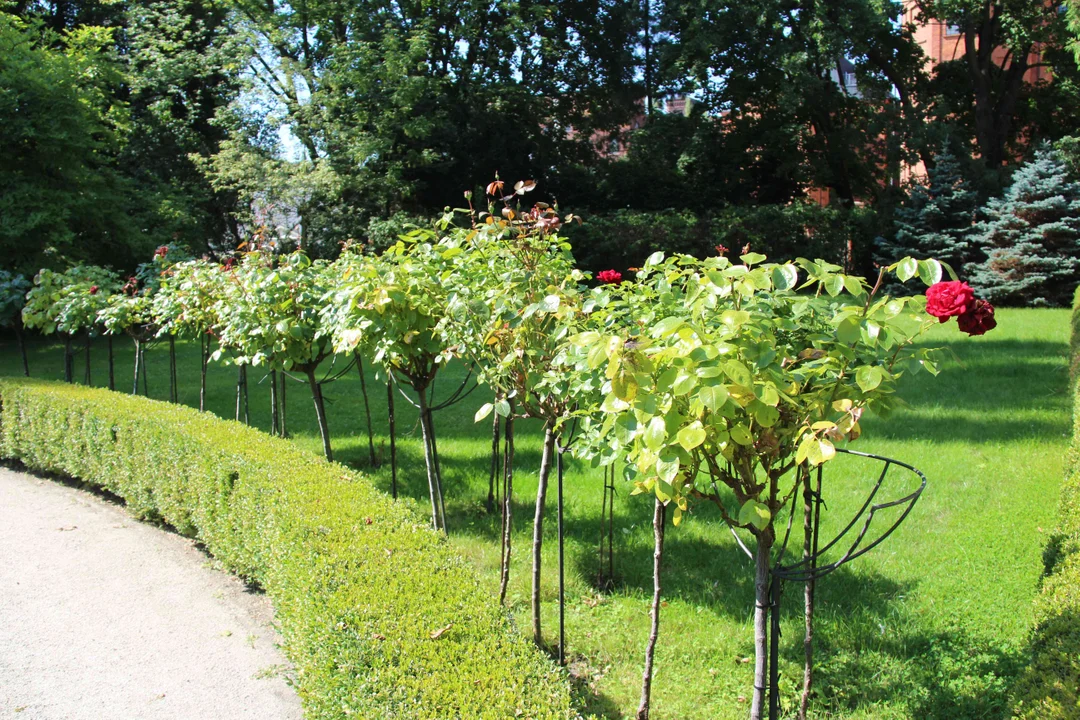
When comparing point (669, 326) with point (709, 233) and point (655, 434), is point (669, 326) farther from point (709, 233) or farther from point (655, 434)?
point (709, 233)

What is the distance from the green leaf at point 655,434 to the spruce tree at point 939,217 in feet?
55.8

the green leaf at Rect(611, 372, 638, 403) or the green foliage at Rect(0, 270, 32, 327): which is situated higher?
the green foliage at Rect(0, 270, 32, 327)

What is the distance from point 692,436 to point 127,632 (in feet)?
12.1

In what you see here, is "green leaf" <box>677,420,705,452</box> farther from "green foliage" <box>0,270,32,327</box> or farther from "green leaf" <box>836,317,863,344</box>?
"green foliage" <box>0,270,32,327</box>

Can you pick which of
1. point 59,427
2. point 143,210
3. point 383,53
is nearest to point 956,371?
point 59,427

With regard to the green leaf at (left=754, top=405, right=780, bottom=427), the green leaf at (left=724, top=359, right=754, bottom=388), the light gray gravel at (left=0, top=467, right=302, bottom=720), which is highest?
the green leaf at (left=724, top=359, right=754, bottom=388)

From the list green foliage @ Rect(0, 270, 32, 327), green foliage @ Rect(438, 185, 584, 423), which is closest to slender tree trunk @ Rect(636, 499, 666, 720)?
green foliage @ Rect(438, 185, 584, 423)

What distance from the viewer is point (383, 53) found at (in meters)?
15.8

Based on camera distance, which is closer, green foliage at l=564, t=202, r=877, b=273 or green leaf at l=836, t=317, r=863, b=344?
green leaf at l=836, t=317, r=863, b=344

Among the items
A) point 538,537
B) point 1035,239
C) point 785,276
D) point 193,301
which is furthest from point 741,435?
point 1035,239

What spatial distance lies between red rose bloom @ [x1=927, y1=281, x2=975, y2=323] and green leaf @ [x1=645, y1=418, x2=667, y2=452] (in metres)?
0.73

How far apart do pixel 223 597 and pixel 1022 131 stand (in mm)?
22394

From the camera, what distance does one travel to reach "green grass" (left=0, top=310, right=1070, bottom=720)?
3236mm

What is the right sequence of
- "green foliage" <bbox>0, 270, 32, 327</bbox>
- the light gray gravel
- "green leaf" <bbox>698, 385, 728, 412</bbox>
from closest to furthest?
"green leaf" <bbox>698, 385, 728, 412</bbox>
the light gray gravel
"green foliage" <bbox>0, 270, 32, 327</bbox>
